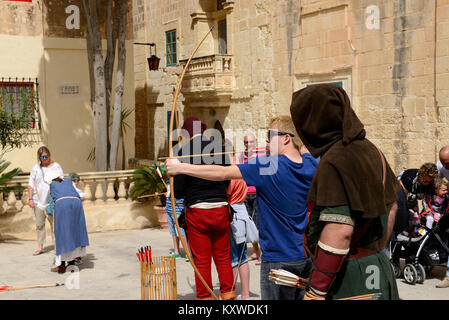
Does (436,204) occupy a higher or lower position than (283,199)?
lower

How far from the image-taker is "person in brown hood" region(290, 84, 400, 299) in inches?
106

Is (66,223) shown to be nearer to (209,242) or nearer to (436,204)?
(209,242)

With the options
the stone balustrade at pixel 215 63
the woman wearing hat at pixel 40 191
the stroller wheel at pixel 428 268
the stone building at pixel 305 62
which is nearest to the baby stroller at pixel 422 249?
the stroller wheel at pixel 428 268

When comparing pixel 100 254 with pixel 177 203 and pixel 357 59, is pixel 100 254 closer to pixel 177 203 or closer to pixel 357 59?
pixel 177 203

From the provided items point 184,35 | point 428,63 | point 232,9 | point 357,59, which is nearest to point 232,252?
point 428,63

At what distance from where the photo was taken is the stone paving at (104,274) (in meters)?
7.05

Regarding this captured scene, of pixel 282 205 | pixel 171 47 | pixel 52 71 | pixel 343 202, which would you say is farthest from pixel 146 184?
pixel 343 202

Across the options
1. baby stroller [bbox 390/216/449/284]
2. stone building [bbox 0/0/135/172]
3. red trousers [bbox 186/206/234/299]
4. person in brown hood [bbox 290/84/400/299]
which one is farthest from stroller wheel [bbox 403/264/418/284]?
stone building [bbox 0/0/135/172]

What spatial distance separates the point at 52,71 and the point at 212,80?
268 inches

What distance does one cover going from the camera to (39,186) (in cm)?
954

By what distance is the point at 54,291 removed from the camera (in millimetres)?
7309

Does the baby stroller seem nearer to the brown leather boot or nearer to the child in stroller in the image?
the child in stroller

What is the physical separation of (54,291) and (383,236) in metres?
5.32

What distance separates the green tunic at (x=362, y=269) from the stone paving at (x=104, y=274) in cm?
389
